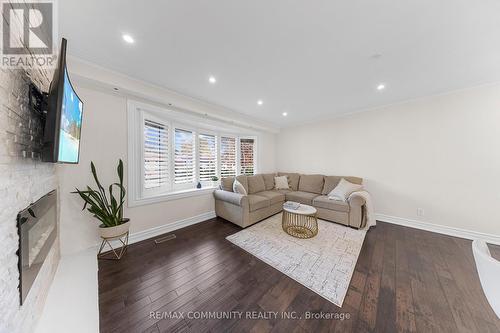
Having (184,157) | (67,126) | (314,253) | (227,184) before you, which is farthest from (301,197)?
(67,126)

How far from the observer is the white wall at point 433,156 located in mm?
2430

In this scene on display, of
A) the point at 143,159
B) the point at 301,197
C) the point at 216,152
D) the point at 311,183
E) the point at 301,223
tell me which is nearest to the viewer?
the point at 143,159

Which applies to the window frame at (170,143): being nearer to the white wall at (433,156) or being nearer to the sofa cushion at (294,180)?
the sofa cushion at (294,180)

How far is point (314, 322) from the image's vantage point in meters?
1.24

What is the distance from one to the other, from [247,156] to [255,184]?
43.5 inches

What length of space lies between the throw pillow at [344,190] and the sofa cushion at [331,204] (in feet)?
0.45

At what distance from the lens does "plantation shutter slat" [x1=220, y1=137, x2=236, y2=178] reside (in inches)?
157

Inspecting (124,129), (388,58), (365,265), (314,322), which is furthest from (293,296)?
(124,129)

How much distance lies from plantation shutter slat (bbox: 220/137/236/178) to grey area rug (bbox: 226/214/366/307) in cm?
169

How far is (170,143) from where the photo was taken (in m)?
A: 2.94

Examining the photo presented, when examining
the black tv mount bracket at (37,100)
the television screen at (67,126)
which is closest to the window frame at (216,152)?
the television screen at (67,126)

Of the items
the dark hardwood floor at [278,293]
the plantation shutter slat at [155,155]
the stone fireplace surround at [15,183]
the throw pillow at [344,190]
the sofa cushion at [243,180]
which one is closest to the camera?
the stone fireplace surround at [15,183]

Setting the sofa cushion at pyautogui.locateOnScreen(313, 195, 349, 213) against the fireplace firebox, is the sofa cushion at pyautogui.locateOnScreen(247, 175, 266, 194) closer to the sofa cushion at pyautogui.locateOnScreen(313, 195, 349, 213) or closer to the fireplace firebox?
the sofa cushion at pyautogui.locateOnScreen(313, 195, 349, 213)

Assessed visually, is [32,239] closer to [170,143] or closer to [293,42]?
[170,143]
